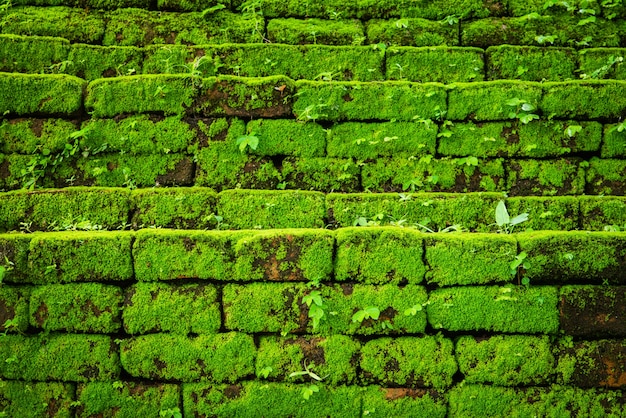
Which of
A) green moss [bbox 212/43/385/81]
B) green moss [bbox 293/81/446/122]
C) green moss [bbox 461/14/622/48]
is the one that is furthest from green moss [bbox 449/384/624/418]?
green moss [bbox 461/14/622/48]

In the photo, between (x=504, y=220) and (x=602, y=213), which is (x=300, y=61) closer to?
(x=504, y=220)

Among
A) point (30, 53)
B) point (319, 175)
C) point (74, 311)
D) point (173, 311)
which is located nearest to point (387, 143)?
point (319, 175)

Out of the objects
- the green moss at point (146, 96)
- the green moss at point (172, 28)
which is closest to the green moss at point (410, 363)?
the green moss at point (146, 96)

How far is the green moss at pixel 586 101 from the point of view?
3680 mm

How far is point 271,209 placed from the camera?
11.0ft

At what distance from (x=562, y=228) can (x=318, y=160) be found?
1678mm

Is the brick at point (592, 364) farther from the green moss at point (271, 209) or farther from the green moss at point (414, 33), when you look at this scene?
the green moss at point (414, 33)

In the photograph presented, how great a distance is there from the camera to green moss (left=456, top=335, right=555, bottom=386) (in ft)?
9.25

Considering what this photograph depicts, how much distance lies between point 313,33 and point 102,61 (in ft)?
5.66

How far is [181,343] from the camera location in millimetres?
2887

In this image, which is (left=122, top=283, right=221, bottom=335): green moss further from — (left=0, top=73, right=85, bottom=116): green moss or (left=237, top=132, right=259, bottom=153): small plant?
(left=0, top=73, right=85, bottom=116): green moss

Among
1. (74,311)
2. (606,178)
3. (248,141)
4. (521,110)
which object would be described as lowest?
(74,311)

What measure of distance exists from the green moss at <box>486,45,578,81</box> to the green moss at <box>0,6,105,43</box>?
10.7 ft

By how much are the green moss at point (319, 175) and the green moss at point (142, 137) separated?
70cm
